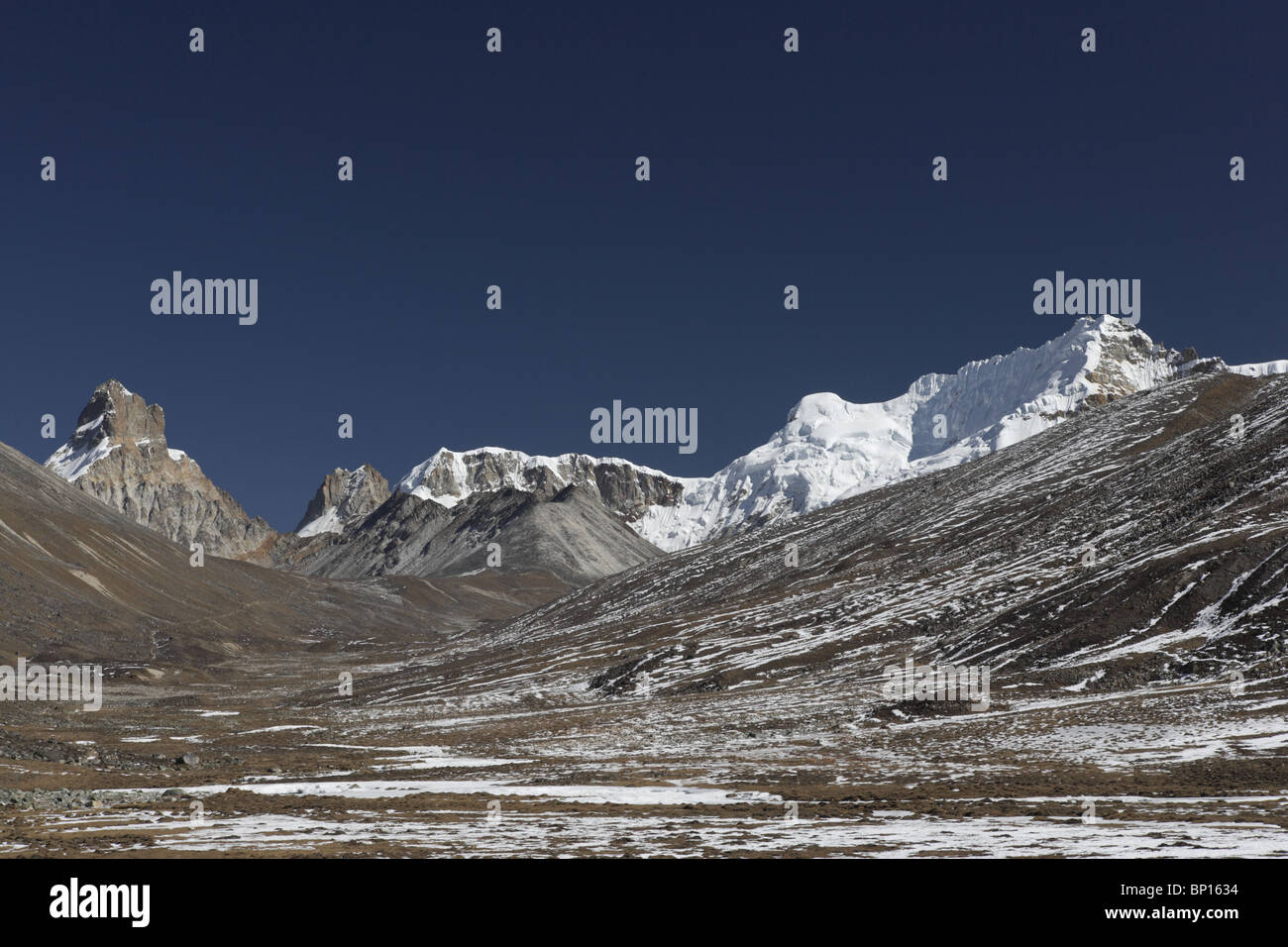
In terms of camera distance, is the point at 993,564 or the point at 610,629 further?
the point at 610,629

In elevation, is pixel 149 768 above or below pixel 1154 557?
below

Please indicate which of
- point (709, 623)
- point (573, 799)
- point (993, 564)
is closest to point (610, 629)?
point (709, 623)

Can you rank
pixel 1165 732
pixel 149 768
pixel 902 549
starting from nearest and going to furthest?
pixel 1165 732 < pixel 149 768 < pixel 902 549

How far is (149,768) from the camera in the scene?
56406 millimetres

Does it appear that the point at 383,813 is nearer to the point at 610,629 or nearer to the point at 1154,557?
the point at 1154,557
